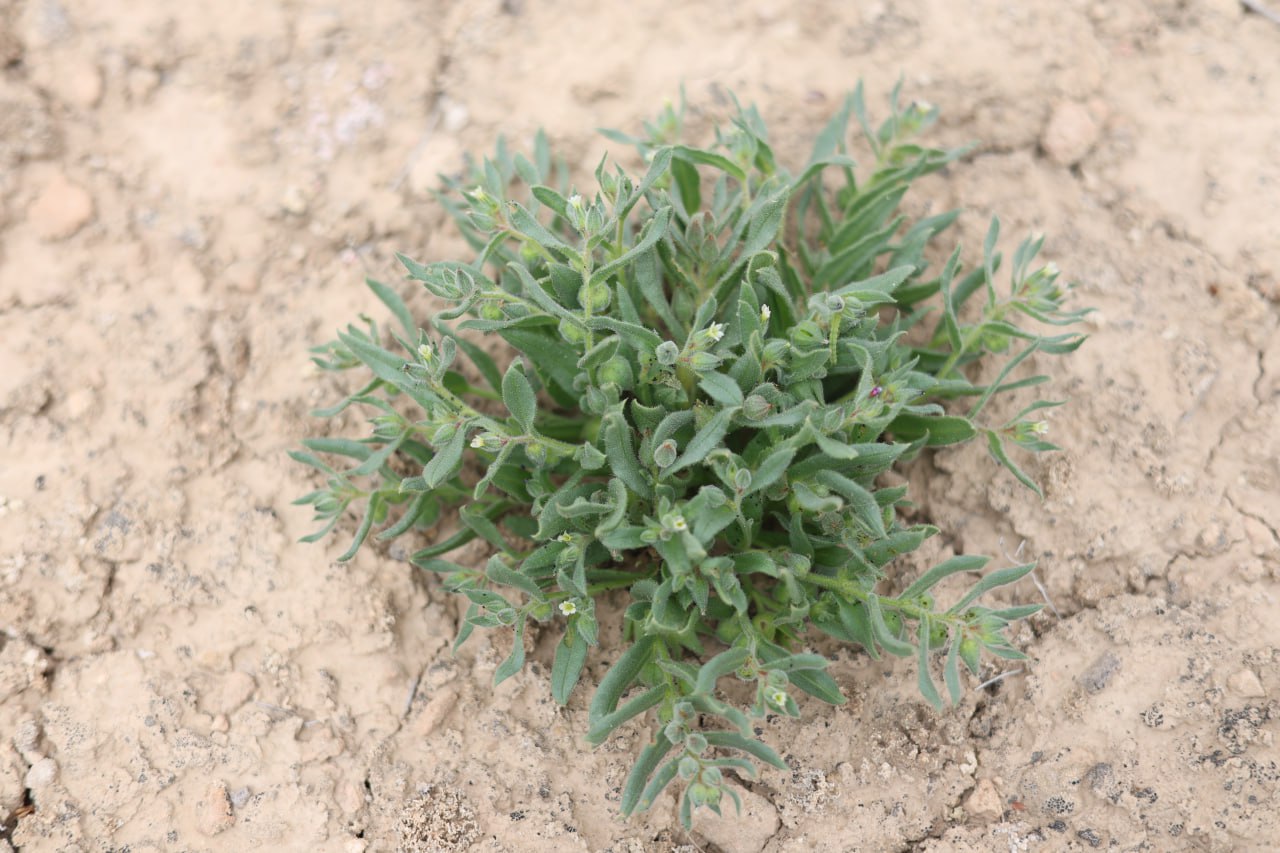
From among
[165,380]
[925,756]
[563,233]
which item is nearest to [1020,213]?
[563,233]

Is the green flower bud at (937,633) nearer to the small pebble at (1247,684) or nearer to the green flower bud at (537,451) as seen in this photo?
the small pebble at (1247,684)

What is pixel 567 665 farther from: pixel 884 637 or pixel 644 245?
pixel 644 245

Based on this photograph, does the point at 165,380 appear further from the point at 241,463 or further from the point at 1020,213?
the point at 1020,213

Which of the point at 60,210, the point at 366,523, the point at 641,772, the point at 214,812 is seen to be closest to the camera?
the point at 641,772

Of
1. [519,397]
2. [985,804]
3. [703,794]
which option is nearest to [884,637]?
[703,794]

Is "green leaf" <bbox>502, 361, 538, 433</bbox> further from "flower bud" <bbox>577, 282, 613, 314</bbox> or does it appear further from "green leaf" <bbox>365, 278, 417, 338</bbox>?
"green leaf" <bbox>365, 278, 417, 338</bbox>

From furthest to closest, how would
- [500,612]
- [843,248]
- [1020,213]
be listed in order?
[1020,213] < [843,248] < [500,612]
